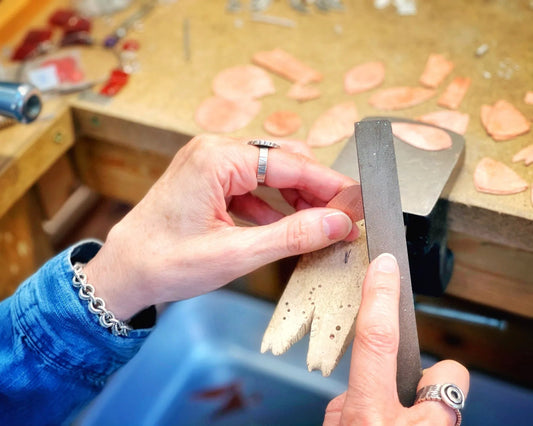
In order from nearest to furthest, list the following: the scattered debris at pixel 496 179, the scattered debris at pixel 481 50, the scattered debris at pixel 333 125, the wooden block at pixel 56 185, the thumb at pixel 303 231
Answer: the thumb at pixel 303 231 → the scattered debris at pixel 496 179 → the scattered debris at pixel 333 125 → the scattered debris at pixel 481 50 → the wooden block at pixel 56 185

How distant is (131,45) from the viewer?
1.09 meters

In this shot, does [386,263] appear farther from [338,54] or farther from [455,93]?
[338,54]

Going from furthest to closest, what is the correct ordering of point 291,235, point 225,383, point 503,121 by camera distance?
point 225,383 < point 503,121 < point 291,235

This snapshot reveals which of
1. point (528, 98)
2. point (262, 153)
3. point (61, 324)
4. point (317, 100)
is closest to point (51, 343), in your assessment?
point (61, 324)

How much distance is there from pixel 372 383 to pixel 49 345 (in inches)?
15.6

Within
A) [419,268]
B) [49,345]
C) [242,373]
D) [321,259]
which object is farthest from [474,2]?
[49,345]

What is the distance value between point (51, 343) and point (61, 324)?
3 centimetres

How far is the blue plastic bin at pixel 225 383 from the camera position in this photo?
3.12 feet

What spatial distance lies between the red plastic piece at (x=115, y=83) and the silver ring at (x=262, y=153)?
0.41m

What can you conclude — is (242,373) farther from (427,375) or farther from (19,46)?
(19,46)

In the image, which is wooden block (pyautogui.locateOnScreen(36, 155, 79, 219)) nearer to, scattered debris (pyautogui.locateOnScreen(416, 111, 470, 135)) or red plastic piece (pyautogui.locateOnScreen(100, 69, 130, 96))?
red plastic piece (pyautogui.locateOnScreen(100, 69, 130, 96))

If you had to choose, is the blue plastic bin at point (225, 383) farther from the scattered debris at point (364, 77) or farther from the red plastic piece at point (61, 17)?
the red plastic piece at point (61, 17)

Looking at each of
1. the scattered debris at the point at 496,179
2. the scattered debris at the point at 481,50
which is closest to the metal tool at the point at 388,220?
the scattered debris at the point at 496,179

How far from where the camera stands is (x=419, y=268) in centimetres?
79
